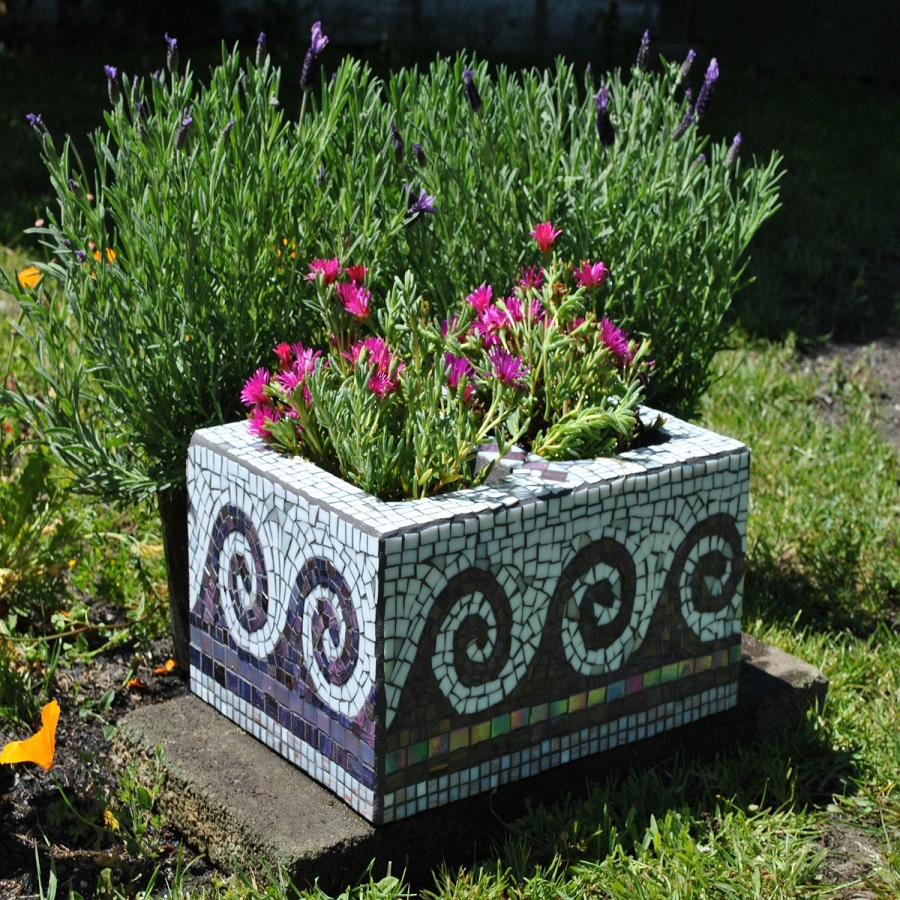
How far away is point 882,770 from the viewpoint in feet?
9.89

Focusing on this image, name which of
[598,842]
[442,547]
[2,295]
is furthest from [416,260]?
[2,295]

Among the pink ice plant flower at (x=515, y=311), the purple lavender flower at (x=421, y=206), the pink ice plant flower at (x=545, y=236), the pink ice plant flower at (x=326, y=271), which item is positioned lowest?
the pink ice plant flower at (x=515, y=311)

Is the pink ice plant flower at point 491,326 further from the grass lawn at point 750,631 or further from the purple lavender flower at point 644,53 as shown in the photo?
the grass lawn at point 750,631

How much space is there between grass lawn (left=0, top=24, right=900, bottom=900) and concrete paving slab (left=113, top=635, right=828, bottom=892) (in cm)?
4

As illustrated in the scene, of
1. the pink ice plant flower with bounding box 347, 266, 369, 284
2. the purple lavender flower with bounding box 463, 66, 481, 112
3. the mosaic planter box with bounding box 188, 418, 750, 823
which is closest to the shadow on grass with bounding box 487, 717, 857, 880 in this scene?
the mosaic planter box with bounding box 188, 418, 750, 823

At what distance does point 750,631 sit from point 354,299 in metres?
1.50

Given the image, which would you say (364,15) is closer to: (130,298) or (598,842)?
(130,298)

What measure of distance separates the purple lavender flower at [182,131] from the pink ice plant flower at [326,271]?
0.38 m

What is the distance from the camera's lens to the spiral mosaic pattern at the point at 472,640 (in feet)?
8.16

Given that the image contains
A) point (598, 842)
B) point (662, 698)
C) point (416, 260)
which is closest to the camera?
point (598, 842)

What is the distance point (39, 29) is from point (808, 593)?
8.98 meters

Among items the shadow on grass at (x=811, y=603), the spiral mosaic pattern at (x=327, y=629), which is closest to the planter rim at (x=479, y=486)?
the spiral mosaic pattern at (x=327, y=629)

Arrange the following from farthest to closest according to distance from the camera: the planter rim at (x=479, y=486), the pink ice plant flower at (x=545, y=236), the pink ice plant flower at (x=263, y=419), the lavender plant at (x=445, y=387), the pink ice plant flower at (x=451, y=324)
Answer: the pink ice plant flower at (x=545, y=236) → the pink ice plant flower at (x=451, y=324) → the pink ice plant flower at (x=263, y=419) → the lavender plant at (x=445, y=387) → the planter rim at (x=479, y=486)

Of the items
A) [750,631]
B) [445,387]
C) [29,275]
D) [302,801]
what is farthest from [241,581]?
[29,275]
